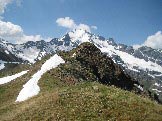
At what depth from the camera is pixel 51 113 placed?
35.2 meters

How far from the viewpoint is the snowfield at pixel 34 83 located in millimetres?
55922

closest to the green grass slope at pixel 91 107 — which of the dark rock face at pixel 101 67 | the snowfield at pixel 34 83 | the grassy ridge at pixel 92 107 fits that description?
the grassy ridge at pixel 92 107

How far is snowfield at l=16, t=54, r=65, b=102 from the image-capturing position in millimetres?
55922

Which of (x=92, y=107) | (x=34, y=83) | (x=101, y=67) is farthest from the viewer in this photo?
(x=101, y=67)

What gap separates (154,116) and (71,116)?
8.09 m

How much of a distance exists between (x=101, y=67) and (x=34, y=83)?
2430 centimetres

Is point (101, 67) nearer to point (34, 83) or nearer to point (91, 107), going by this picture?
point (34, 83)

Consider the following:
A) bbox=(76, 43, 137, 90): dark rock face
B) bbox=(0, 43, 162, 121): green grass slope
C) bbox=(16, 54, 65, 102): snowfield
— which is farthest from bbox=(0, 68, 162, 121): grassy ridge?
bbox=(76, 43, 137, 90): dark rock face

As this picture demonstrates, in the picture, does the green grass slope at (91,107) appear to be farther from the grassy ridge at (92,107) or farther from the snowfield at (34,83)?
the snowfield at (34,83)

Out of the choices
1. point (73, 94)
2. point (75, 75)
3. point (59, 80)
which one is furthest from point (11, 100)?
point (73, 94)

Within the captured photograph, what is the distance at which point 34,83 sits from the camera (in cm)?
6212

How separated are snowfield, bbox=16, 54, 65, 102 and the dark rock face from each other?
558 cm

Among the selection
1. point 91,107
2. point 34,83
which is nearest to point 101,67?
point 34,83

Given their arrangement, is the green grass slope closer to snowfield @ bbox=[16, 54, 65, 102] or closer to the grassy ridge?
the grassy ridge
